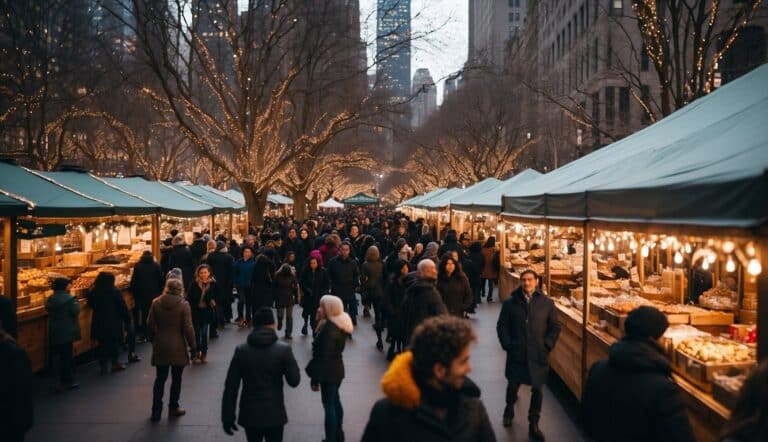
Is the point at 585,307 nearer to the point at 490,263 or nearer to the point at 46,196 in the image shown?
the point at 46,196

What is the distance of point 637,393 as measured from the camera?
3.59 metres

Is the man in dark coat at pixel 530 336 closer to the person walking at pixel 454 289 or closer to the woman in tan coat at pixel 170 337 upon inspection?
the person walking at pixel 454 289

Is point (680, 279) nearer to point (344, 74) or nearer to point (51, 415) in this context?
point (51, 415)

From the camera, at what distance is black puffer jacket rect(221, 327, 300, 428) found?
507cm

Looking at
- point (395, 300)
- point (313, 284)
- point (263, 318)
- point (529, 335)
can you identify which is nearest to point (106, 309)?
point (313, 284)

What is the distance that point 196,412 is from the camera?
24.8ft

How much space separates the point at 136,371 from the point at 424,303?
4.81 metres

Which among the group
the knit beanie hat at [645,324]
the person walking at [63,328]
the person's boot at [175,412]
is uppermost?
the knit beanie hat at [645,324]

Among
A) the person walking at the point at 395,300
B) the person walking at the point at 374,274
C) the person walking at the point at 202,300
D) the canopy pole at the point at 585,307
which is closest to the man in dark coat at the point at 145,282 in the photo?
the person walking at the point at 202,300

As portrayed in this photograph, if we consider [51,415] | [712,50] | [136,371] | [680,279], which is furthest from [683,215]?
[712,50]

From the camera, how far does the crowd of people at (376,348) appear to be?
274 cm

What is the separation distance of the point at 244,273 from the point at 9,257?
15.9 feet

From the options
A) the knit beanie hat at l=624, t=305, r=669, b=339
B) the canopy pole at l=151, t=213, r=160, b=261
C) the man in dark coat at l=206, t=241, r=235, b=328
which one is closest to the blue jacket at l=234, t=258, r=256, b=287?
the man in dark coat at l=206, t=241, r=235, b=328

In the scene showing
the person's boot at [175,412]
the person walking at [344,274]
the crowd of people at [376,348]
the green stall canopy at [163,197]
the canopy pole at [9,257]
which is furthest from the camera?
the green stall canopy at [163,197]
